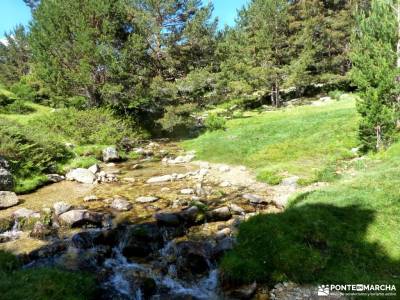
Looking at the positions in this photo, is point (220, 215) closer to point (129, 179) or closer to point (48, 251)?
point (48, 251)

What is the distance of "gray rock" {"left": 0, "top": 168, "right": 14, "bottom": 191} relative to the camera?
19278 mm

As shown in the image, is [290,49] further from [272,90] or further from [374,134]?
[374,134]

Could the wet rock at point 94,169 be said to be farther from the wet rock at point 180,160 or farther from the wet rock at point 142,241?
the wet rock at point 142,241

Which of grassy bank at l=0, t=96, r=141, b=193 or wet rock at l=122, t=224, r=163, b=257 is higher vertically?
grassy bank at l=0, t=96, r=141, b=193

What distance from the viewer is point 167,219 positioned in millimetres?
13984

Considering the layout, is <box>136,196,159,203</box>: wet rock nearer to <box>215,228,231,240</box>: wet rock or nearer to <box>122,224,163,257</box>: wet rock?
<box>122,224,163,257</box>: wet rock

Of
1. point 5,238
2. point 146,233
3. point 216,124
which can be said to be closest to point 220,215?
point 146,233

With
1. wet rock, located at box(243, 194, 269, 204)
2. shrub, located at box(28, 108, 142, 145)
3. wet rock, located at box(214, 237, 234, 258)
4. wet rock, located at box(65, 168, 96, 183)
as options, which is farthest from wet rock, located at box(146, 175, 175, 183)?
shrub, located at box(28, 108, 142, 145)

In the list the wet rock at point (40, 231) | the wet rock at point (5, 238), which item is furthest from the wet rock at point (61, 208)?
the wet rock at point (5, 238)

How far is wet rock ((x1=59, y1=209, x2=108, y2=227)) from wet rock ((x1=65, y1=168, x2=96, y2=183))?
7.30 meters

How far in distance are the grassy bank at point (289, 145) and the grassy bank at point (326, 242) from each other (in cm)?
579

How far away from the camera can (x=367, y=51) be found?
67.1 ft

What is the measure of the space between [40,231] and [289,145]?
19.3m

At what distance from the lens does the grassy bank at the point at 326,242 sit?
9.60 metres
